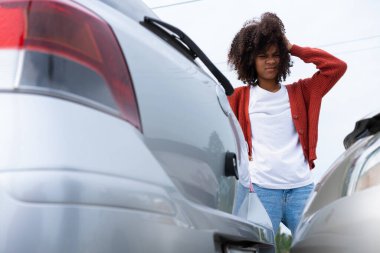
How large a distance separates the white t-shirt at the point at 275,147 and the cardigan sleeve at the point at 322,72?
0.69ft

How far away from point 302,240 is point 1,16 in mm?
1008

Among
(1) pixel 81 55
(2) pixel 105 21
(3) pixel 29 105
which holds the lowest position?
(3) pixel 29 105

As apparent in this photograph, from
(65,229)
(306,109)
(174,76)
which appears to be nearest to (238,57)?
(306,109)

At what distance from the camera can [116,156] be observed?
1237 millimetres

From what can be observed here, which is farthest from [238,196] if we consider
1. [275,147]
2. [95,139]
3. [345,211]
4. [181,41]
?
[275,147]

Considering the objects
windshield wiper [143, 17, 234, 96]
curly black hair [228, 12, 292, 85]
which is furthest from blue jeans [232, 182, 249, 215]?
curly black hair [228, 12, 292, 85]

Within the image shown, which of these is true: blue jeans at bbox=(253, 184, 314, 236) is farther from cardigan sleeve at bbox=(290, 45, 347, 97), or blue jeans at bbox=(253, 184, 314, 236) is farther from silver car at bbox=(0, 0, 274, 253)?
silver car at bbox=(0, 0, 274, 253)

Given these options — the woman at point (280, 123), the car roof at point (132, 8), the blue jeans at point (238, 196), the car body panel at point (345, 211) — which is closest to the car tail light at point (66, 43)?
the car roof at point (132, 8)

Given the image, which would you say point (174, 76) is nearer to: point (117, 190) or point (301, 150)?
point (117, 190)

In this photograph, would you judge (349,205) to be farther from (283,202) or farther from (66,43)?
(283,202)

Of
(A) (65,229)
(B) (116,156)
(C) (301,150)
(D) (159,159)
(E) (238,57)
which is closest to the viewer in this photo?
(A) (65,229)

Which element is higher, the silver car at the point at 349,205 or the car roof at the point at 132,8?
the car roof at the point at 132,8

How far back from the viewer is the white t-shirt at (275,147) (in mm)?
3705

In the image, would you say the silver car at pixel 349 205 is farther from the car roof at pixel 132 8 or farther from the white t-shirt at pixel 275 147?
the white t-shirt at pixel 275 147
